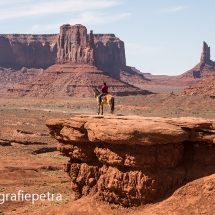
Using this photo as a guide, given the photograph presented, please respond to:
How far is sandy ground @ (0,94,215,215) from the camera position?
23691mm

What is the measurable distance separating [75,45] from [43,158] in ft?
400

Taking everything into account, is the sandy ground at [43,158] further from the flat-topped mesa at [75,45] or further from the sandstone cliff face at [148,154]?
the flat-topped mesa at [75,45]

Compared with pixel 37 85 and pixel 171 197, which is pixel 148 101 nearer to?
pixel 37 85

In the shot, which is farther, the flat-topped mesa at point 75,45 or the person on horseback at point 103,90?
the flat-topped mesa at point 75,45

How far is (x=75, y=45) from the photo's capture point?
167 meters

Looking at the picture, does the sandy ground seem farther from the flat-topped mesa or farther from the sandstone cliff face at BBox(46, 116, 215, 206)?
the flat-topped mesa

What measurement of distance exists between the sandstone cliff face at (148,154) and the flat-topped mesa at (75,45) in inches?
5496

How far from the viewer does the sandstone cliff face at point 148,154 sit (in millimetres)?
20594

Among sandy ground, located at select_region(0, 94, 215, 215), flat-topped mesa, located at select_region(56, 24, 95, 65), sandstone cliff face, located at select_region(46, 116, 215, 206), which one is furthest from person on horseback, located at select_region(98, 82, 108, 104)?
flat-topped mesa, located at select_region(56, 24, 95, 65)

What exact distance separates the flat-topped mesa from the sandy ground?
40.0m

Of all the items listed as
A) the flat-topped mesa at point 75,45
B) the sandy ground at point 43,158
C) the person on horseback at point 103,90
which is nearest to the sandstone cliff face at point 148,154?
the sandy ground at point 43,158

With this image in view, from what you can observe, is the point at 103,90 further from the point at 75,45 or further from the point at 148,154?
the point at 75,45

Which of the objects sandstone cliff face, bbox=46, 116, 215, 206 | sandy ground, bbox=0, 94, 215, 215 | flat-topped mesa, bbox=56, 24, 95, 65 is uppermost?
flat-topped mesa, bbox=56, 24, 95, 65

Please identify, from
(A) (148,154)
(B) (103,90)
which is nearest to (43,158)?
(B) (103,90)
